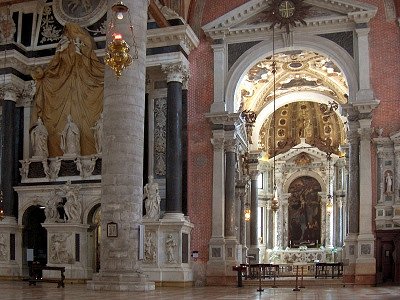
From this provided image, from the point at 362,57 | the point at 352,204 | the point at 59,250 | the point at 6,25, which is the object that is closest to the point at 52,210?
the point at 59,250

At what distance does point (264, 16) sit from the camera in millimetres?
22859

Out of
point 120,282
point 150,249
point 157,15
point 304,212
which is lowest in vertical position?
point 120,282

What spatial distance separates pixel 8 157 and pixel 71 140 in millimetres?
2240

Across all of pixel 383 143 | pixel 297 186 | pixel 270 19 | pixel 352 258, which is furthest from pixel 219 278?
pixel 297 186

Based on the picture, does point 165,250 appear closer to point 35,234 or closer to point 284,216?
point 35,234

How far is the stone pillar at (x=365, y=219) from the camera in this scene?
20734 mm

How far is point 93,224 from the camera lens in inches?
888

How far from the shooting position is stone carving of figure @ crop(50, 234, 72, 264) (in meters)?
21.9

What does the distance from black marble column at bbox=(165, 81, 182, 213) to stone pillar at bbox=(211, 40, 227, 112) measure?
1523 mm

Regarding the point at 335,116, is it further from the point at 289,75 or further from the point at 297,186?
the point at 289,75

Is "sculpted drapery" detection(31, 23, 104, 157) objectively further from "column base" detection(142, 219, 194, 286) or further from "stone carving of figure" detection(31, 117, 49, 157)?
"column base" detection(142, 219, 194, 286)

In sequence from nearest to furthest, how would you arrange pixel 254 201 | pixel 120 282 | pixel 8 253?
pixel 120 282
pixel 8 253
pixel 254 201

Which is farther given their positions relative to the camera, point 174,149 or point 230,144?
point 230,144

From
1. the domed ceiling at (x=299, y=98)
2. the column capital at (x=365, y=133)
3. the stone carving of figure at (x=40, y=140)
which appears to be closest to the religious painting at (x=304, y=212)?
the domed ceiling at (x=299, y=98)
